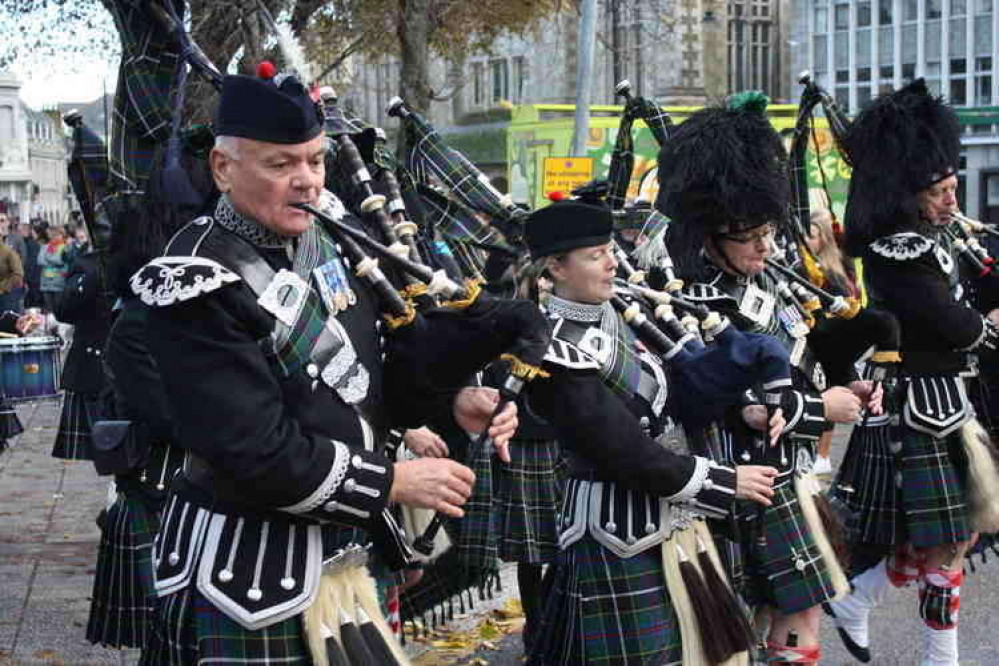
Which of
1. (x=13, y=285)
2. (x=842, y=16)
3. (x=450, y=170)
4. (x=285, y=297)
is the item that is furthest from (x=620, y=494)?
(x=842, y=16)

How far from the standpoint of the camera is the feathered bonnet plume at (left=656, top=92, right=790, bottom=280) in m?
4.53

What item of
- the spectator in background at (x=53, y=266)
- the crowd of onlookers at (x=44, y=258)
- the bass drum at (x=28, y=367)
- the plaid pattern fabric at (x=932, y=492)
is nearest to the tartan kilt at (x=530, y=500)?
the plaid pattern fabric at (x=932, y=492)

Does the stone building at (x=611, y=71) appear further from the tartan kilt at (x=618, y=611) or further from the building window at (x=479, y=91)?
the tartan kilt at (x=618, y=611)

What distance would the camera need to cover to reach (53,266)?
2067cm

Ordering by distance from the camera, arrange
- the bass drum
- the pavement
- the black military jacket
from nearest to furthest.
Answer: the pavement, the black military jacket, the bass drum

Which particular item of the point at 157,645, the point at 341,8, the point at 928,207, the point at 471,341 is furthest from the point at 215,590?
the point at 341,8

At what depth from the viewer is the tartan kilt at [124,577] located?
203 inches

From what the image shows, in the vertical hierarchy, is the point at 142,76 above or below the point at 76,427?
above

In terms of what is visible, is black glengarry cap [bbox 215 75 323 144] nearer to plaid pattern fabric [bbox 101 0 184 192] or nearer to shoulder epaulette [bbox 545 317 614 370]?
shoulder epaulette [bbox 545 317 614 370]

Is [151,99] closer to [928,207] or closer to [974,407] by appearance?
[928,207]

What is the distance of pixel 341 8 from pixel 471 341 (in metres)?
12.9

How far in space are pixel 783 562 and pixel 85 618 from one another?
3.29 meters

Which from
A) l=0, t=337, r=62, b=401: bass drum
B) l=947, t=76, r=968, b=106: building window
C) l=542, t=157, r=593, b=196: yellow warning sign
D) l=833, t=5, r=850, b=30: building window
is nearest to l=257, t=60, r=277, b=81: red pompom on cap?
l=0, t=337, r=62, b=401: bass drum

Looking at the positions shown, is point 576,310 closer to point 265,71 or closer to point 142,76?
point 265,71
